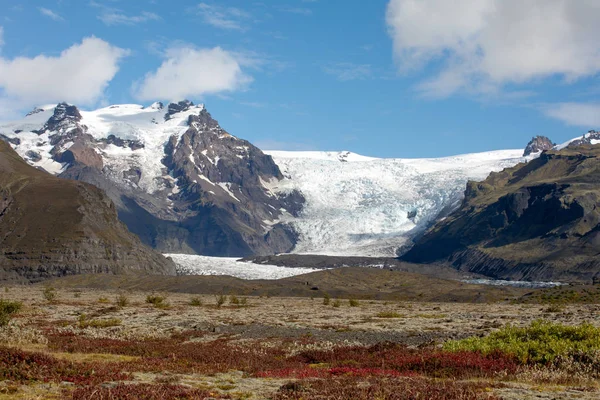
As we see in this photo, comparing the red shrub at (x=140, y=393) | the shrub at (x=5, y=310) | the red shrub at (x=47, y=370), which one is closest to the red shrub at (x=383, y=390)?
the red shrub at (x=140, y=393)

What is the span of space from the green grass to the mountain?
14202 cm

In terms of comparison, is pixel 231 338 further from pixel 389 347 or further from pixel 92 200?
pixel 92 200

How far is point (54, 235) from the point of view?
16600cm

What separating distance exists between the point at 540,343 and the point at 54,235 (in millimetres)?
156269

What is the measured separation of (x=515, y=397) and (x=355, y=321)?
3527 centimetres

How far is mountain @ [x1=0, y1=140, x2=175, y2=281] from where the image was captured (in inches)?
6161

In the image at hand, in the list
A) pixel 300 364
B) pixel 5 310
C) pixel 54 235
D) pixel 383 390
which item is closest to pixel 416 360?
pixel 300 364

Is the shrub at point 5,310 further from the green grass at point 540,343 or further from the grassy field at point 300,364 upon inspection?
the green grass at point 540,343

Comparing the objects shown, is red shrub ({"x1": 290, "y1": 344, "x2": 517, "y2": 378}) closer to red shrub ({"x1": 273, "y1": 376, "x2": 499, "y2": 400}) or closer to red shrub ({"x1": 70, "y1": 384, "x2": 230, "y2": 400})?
red shrub ({"x1": 273, "y1": 376, "x2": 499, "y2": 400})

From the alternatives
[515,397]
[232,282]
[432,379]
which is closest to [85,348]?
[432,379]

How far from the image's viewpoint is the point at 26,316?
53625 millimetres

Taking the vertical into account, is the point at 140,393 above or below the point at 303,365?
above

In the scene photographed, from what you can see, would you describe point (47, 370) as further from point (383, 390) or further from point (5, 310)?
point (5, 310)

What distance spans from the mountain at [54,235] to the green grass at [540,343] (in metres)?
142
